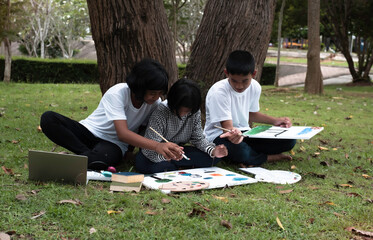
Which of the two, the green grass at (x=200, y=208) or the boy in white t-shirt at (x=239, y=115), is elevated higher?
the boy in white t-shirt at (x=239, y=115)

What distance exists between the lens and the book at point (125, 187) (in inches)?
114

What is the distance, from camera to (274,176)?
11.3 ft

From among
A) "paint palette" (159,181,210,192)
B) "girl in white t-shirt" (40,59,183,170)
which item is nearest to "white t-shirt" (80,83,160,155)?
"girl in white t-shirt" (40,59,183,170)

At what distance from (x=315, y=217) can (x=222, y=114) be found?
138 cm

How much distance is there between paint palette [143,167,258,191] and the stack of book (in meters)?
0.06

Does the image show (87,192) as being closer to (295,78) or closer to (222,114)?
(222,114)

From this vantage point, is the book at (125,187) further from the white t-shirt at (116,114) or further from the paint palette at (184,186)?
the white t-shirt at (116,114)

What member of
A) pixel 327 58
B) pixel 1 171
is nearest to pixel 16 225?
pixel 1 171

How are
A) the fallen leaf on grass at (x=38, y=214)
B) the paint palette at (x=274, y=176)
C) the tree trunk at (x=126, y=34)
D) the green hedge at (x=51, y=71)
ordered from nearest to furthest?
1. the fallen leaf on grass at (x=38, y=214)
2. the paint palette at (x=274, y=176)
3. the tree trunk at (x=126, y=34)
4. the green hedge at (x=51, y=71)

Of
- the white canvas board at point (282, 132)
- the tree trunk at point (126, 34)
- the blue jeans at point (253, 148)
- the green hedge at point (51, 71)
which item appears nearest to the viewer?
the white canvas board at point (282, 132)

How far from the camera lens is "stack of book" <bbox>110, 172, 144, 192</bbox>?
2910mm

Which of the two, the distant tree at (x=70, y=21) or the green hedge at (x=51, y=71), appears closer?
the green hedge at (x=51, y=71)

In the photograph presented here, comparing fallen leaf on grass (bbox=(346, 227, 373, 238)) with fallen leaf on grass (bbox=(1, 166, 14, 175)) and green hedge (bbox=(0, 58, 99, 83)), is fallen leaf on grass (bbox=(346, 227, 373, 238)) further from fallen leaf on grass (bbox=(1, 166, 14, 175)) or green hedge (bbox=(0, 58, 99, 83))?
green hedge (bbox=(0, 58, 99, 83))

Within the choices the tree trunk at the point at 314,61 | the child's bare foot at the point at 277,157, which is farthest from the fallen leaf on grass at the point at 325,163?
the tree trunk at the point at 314,61
